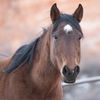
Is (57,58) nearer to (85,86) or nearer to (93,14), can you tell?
(85,86)

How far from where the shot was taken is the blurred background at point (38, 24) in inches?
387

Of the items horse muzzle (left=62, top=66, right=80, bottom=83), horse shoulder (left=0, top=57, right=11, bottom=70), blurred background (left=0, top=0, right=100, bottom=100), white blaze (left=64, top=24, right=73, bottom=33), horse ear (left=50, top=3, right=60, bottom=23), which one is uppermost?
blurred background (left=0, top=0, right=100, bottom=100)

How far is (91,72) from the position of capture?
373 inches

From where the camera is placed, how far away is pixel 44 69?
14.5ft

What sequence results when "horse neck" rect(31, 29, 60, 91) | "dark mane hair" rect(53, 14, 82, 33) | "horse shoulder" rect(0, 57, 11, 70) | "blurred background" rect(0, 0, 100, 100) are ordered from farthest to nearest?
"blurred background" rect(0, 0, 100, 100) < "horse shoulder" rect(0, 57, 11, 70) < "horse neck" rect(31, 29, 60, 91) < "dark mane hair" rect(53, 14, 82, 33)

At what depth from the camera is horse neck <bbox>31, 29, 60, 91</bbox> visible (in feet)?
14.4

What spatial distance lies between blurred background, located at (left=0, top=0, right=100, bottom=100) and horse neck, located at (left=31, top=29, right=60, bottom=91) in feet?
15.4

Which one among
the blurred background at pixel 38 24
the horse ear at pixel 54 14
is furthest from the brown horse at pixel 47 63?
the blurred background at pixel 38 24

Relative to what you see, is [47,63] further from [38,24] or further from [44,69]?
[38,24]

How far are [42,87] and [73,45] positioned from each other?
1.94 ft

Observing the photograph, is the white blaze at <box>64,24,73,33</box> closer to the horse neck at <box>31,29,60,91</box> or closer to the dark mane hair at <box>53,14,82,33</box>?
the dark mane hair at <box>53,14,82,33</box>

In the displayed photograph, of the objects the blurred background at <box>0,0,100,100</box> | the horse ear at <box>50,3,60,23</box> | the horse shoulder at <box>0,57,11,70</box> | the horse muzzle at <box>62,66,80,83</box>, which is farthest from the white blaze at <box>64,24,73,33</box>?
the blurred background at <box>0,0,100,100</box>

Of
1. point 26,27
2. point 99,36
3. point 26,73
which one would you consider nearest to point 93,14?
point 99,36

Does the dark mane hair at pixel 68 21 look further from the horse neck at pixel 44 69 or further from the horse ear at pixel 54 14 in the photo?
the horse neck at pixel 44 69
